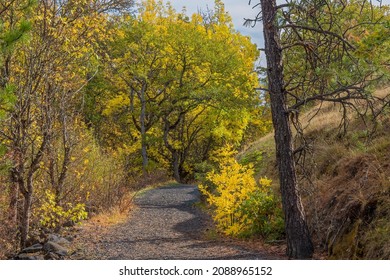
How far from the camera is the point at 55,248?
9219 mm

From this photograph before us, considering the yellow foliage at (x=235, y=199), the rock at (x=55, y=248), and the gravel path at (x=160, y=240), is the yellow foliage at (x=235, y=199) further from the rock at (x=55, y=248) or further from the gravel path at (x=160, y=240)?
the rock at (x=55, y=248)

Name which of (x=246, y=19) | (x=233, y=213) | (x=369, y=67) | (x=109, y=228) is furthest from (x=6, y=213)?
(x=369, y=67)

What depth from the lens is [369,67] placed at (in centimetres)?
768

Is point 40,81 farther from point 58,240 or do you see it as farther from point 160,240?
point 160,240

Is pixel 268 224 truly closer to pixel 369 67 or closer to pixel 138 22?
pixel 369 67

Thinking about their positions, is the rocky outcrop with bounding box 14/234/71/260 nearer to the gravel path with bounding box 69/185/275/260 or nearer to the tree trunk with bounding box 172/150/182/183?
the gravel path with bounding box 69/185/275/260

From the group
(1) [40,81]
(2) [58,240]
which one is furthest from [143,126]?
(1) [40,81]

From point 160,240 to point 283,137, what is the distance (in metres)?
4.28

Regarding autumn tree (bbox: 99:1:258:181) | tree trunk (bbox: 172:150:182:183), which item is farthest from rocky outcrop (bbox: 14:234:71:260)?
tree trunk (bbox: 172:150:182:183)

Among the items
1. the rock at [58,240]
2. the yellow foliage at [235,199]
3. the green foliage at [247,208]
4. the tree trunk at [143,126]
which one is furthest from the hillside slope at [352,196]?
the tree trunk at [143,126]

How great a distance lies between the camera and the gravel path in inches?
364

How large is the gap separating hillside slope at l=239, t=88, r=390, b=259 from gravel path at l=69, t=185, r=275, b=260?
50.9 inches

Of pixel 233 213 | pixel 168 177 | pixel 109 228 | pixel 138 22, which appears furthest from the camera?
pixel 168 177

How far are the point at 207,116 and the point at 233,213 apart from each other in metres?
16.1
